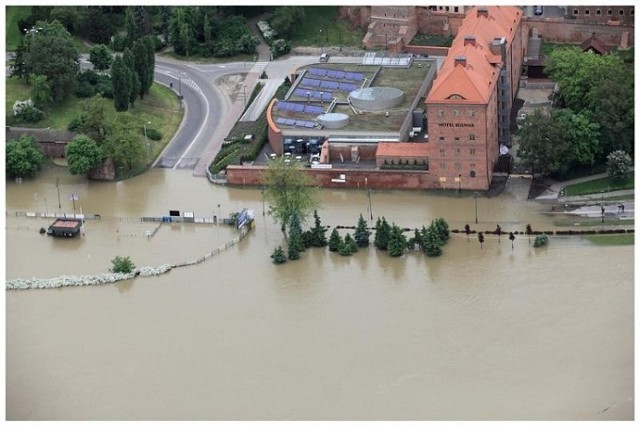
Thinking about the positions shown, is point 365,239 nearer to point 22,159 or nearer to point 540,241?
point 540,241

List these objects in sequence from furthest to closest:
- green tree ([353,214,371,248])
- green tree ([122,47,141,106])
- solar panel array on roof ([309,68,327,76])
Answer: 1. solar panel array on roof ([309,68,327,76])
2. green tree ([122,47,141,106])
3. green tree ([353,214,371,248])

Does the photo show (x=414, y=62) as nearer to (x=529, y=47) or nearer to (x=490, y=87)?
(x=529, y=47)

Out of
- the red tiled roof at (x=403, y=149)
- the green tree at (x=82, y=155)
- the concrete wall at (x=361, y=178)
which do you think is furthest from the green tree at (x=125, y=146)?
the red tiled roof at (x=403, y=149)

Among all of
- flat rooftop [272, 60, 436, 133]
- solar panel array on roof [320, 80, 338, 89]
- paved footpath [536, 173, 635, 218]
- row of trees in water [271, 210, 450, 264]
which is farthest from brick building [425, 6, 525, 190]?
solar panel array on roof [320, 80, 338, 89]

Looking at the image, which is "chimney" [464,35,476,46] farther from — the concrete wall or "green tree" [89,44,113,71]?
"green tree" [89,44,113,71]

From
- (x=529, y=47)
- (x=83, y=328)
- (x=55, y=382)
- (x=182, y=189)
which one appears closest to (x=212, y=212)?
(x=182, y=189)

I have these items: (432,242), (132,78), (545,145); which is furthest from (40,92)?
(545,145)

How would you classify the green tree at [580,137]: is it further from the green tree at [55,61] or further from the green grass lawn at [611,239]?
the green tree at [55,61]
